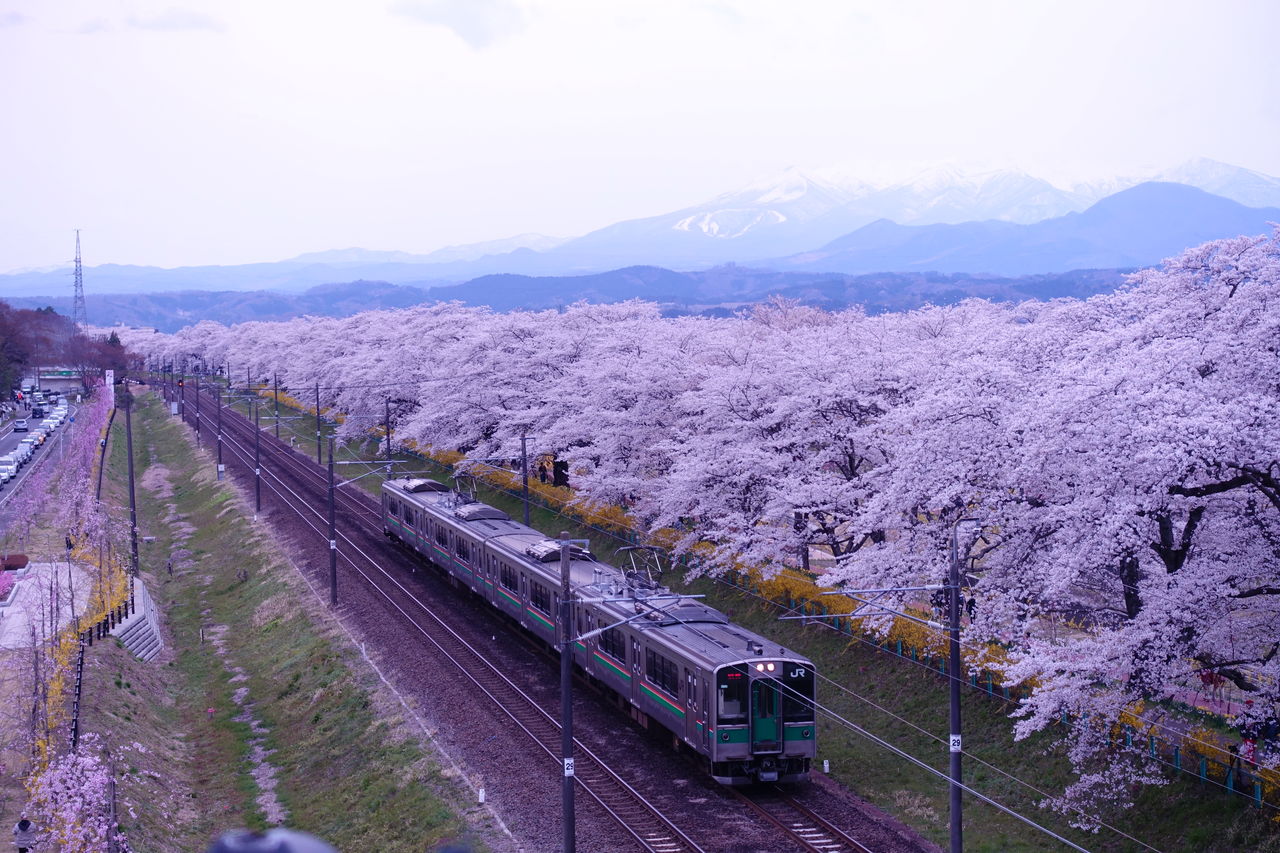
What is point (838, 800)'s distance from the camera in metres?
17.5

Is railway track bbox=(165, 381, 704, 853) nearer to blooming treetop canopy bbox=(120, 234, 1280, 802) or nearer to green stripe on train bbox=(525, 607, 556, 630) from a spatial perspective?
green stripe on train bbox=(525, 607, 556, 630)

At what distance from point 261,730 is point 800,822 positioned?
535 inches

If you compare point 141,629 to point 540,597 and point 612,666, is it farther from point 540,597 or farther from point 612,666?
point 612,666

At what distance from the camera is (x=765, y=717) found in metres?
17.2

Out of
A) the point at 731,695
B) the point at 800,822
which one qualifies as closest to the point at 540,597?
the point at 731,695

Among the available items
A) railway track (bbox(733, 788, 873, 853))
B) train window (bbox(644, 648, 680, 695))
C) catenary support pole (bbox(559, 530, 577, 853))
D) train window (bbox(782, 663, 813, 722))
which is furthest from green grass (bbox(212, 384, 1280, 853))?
catenary support pole (bbox(559, 530, 577, 853))

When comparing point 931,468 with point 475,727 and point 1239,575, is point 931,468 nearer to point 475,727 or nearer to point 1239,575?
point 1239,575

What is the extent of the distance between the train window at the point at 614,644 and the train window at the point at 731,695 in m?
3.74

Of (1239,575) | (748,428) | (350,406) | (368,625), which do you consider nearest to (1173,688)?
(1239,575)

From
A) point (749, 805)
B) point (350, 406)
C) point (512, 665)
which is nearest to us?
point (749, 805)

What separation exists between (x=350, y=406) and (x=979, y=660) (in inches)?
1825

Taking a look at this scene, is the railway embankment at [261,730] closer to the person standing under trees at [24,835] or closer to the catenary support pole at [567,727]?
the person standing under trees at [24,835]

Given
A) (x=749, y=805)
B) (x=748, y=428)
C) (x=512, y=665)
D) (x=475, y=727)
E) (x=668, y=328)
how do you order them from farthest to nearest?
1. (x=668, y=328)
2. (x=748, y=428)
3. (x=512, y=665)
4. (x=475, y=727)
5. (x=749, y=805)

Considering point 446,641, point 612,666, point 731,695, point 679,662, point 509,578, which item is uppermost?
point 679,662
